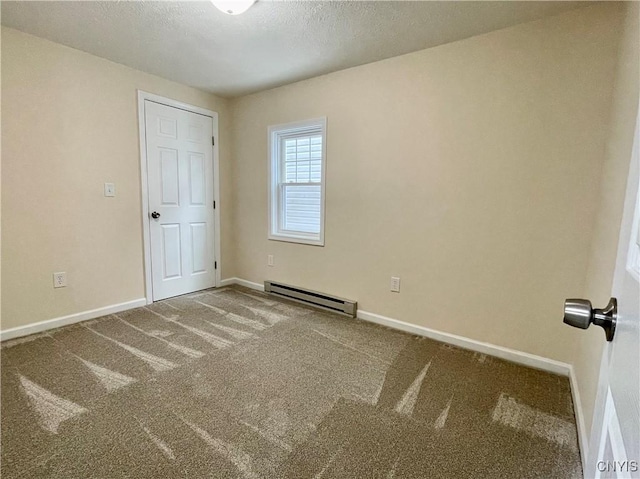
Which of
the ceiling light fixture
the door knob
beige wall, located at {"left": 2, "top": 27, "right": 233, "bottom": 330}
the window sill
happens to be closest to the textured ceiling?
the ceiling light fixture

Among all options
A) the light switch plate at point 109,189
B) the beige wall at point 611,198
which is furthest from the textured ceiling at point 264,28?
the light switch plate at point 109,189

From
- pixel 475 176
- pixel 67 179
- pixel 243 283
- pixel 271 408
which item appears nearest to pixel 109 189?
pixel 67 179

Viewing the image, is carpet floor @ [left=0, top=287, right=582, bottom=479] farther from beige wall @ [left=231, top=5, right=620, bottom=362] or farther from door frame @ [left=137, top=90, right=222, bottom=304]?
door frame @ [left=137, top=90, right=222, bottom=304]

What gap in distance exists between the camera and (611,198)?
153 cm

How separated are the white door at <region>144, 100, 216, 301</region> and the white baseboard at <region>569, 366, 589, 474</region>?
3.51 metres

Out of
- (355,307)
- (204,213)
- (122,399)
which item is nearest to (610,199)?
(355,307)

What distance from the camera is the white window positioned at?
10.5 ft

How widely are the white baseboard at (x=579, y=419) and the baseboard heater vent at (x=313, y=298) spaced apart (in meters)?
1.63

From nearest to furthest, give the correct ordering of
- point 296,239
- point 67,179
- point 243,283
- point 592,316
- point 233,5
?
point 592,316 < point 233,5 < point 67,179 < point 296,239 < point 243,283

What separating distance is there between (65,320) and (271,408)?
2190 millimetres

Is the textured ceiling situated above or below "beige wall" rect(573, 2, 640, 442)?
above

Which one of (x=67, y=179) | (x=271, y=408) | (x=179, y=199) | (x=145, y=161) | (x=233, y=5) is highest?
(x=233, y=5)

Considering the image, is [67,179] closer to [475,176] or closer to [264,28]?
[264,28]

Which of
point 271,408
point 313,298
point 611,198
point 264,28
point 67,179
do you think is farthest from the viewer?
point 313,298
